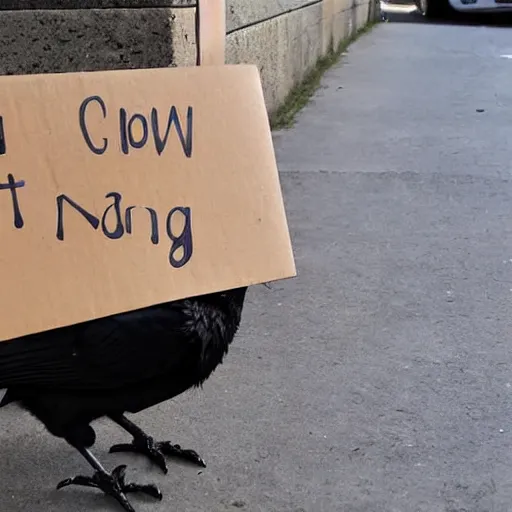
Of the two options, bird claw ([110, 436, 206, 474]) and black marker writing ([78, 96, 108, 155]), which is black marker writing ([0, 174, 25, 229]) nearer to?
black marker writing ([78, 96, 108, 155])

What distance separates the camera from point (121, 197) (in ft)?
7.25

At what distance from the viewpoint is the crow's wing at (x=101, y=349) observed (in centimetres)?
221

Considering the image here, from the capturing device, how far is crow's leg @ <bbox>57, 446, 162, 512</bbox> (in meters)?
2.56

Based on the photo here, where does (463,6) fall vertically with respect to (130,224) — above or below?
below

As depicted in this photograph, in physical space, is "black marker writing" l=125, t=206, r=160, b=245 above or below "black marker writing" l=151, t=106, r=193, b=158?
below

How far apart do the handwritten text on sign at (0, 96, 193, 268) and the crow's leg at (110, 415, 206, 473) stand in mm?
759

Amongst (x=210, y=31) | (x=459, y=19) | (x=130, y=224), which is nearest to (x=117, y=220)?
(x=130, y=224)

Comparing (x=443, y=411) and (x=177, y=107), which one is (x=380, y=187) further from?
(x=177, y=107)

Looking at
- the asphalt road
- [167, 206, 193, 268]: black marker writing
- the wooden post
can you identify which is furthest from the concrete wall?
[167, 206, 193, 268]: black marker writing

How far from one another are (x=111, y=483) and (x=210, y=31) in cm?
305

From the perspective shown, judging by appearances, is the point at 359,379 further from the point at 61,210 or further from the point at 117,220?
the point at 61,210

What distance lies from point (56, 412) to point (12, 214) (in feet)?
1.88

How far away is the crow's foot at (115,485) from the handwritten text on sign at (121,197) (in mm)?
752

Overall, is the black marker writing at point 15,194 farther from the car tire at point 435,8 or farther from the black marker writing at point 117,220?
the car tire at point 435,8
